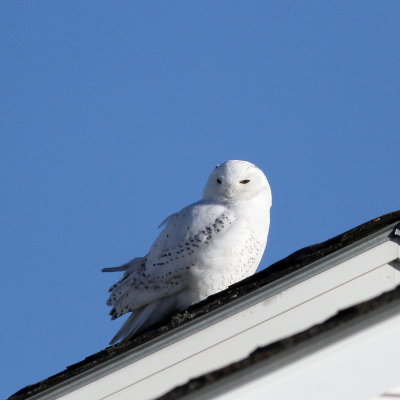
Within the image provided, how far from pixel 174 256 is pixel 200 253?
0.46 ft

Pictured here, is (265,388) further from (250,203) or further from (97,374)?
(250,203)

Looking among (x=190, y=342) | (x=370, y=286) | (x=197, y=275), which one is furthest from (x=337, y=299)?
(x=197, y=275)

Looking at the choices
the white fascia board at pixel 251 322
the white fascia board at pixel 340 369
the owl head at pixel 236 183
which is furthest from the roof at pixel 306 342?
the owl head at pixel 236 183

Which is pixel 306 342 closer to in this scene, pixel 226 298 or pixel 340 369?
pixel 340 369

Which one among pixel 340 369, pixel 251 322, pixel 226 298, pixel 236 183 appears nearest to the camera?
pixel 340 369

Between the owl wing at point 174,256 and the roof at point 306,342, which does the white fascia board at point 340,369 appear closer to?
the roof at point 306,342

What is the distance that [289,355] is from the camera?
3.51 meters

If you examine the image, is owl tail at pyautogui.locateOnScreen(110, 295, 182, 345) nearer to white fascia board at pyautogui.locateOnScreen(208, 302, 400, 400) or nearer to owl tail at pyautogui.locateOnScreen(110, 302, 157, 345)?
owl tail at pyautogui.locateOnScreen(110, 302, 157, 345)

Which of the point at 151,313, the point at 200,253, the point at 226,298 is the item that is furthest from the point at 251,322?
the point at 151,313

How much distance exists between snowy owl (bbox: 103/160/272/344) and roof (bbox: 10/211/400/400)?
114cm

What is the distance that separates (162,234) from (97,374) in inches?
71.8

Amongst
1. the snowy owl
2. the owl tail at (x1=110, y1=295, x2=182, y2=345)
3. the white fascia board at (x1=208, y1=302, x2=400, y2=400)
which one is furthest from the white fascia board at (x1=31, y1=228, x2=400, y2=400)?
the white fascia board at (x1=208, y1=302, x2=400, y2=400)

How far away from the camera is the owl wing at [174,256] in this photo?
23.1ft

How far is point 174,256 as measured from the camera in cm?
706
